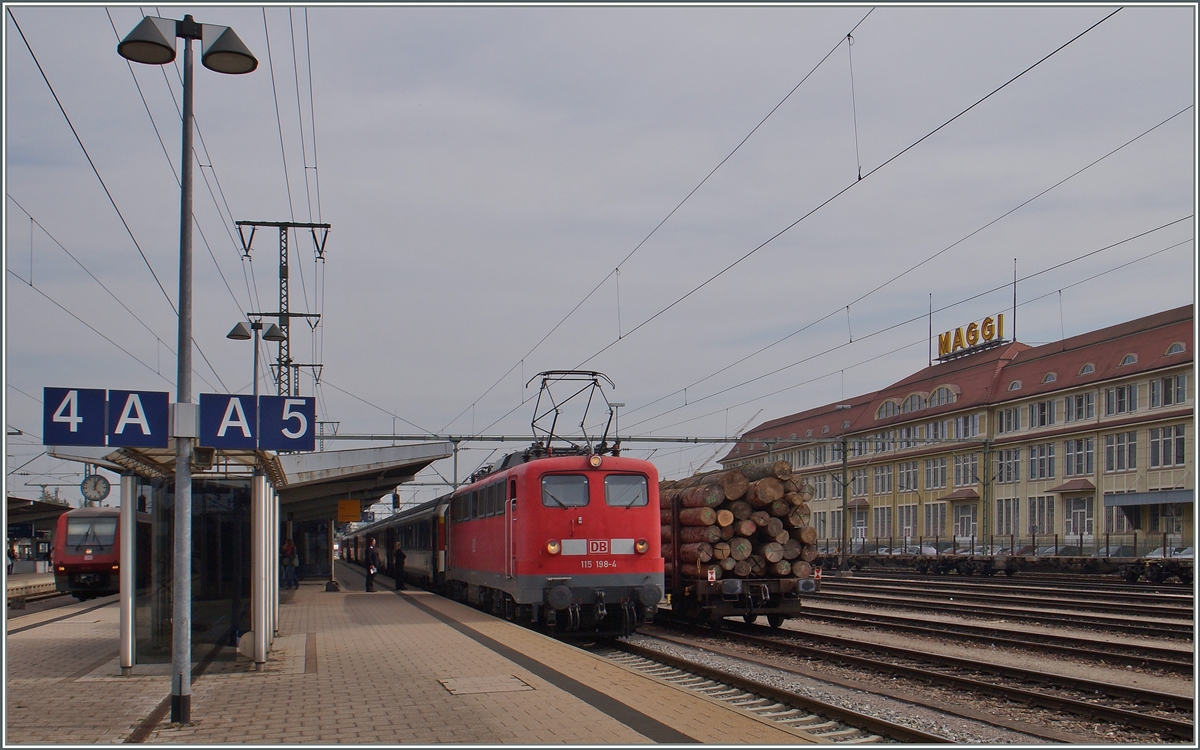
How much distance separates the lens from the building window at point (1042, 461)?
5716 cm

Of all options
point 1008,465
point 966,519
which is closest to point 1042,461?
point 1008,465

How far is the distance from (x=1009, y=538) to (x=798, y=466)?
78.2ft

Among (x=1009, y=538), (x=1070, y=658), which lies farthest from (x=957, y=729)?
(x=1009, y=538)

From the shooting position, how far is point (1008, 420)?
203 feet

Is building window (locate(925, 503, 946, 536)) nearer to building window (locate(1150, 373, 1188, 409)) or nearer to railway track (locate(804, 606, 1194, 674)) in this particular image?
building window (locate(1150, 373, 1188, 409))

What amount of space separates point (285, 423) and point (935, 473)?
62.8m

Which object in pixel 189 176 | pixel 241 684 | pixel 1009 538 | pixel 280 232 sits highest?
pixel 280 232

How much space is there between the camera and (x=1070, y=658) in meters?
14.0

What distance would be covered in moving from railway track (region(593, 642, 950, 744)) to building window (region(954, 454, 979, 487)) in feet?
175

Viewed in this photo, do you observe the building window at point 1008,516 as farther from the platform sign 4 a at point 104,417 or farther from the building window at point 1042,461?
the platform sign 4 a at point 104,417

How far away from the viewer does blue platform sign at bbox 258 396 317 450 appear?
938cm

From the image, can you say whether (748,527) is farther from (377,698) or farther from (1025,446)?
(1025,446)

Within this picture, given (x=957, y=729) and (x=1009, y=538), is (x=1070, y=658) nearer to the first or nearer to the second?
(x=957, y=729)

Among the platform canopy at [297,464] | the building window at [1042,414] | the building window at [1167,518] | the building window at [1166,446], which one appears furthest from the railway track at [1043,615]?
the building window at [1042,414]
